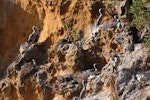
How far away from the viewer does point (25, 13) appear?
2569 cm

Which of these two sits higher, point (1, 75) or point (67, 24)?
point (67, 24)

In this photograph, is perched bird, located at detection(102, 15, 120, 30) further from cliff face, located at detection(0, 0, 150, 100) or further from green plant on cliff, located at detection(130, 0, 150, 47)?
green plant on cliff, located at detection(130, 0, 150, 47)

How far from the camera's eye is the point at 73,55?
69.3 ft

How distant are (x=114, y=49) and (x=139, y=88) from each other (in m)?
4.64

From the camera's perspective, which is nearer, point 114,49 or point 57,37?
point 114,49

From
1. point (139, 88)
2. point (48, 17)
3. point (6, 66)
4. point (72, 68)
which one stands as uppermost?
point (48, 17)

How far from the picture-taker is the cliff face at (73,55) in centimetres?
1838

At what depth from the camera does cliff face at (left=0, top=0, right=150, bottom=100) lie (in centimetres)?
1838

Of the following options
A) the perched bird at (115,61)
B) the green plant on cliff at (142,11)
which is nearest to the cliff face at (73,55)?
the perched bird at (115,61)

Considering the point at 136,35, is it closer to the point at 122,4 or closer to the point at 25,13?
the point at 122,4

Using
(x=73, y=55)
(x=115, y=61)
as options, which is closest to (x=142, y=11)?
(x=115, y=61)

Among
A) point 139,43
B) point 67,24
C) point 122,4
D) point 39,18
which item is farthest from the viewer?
A: point 39,18

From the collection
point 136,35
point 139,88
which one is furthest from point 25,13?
point 139,88

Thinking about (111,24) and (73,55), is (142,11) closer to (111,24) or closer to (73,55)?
(111,24)
